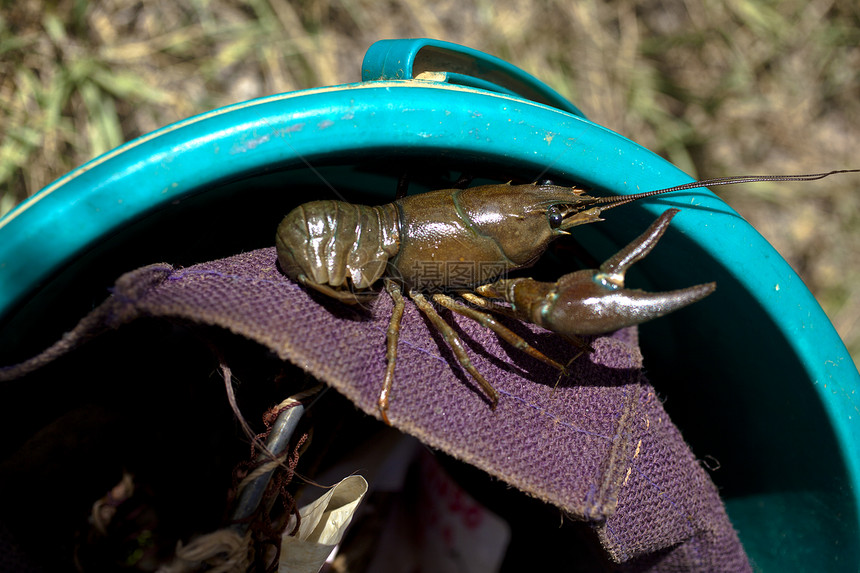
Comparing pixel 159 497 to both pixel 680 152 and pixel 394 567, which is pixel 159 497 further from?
pixel 680 152

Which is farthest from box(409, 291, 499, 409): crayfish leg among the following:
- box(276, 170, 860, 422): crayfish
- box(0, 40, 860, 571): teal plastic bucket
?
box(0, 40, 860, 571): teal plastic bucket

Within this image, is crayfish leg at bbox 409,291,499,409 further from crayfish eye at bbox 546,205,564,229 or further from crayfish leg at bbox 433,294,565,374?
crayfish eye at bbox 546,205,564,229

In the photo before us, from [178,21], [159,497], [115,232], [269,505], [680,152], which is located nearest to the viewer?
[115,232]

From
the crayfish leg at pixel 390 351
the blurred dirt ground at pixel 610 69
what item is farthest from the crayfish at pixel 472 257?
the blurred dirt ground at pixel 610 69

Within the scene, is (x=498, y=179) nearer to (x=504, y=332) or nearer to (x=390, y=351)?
(x=504, y=332)

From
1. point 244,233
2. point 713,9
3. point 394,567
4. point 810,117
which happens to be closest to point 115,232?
point 244,233

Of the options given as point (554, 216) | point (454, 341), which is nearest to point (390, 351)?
point (454, 341)
